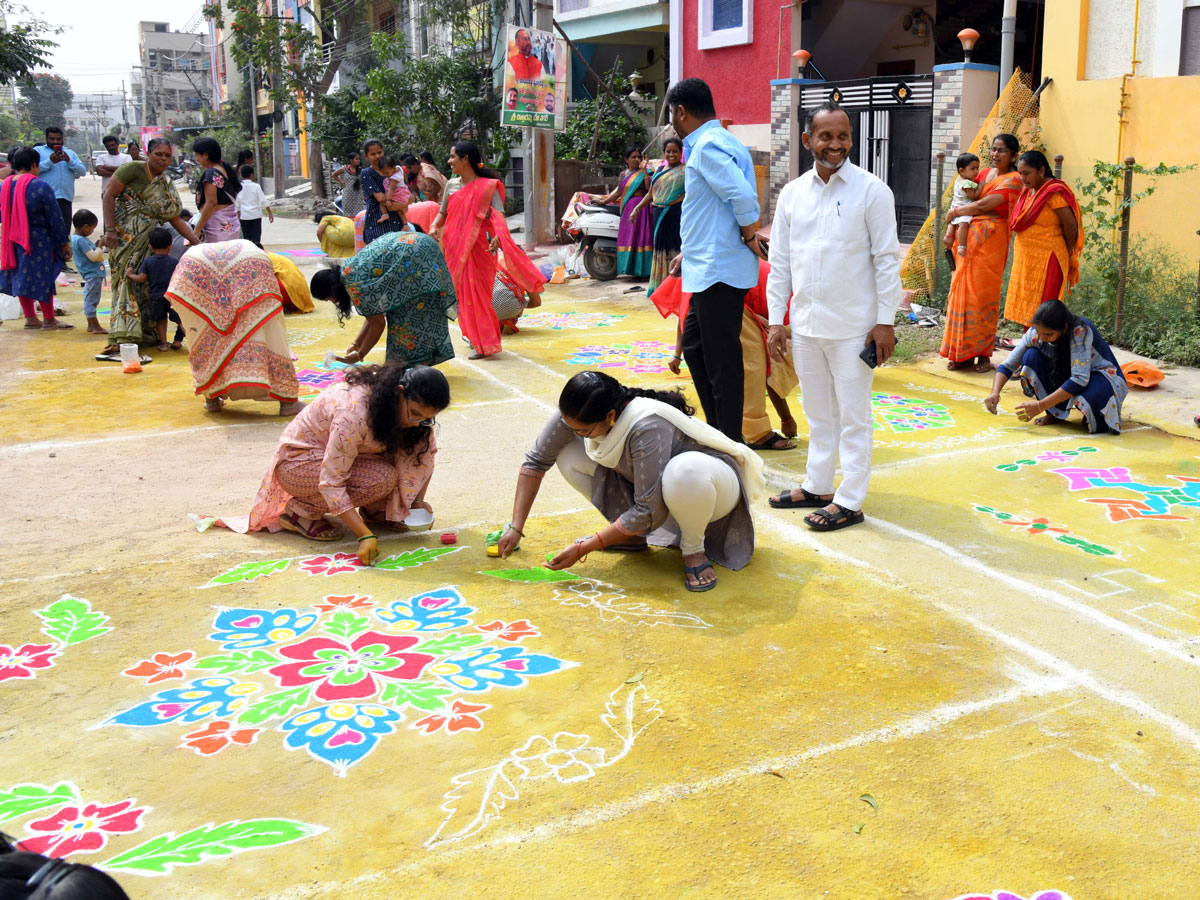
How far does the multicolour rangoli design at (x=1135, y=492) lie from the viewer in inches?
183

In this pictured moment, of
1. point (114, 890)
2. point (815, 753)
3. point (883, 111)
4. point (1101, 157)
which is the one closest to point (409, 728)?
point (815, 753)

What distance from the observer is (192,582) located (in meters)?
4.07

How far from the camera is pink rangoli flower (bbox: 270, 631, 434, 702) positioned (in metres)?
3.23

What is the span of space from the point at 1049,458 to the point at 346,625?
3731 mm

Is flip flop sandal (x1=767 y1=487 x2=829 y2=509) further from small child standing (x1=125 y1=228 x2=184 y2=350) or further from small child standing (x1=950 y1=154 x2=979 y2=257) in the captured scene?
small child standing (x1=125 y1=228 x2=184 y2=350)

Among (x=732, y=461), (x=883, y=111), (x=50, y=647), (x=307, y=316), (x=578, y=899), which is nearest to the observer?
(x=578, y=899)

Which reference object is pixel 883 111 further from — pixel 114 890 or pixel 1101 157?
pixel 114 890

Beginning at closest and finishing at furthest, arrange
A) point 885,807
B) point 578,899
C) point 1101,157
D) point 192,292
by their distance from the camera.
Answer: point 578,899 → point 885,807 → point 192,292 → point 1101,157

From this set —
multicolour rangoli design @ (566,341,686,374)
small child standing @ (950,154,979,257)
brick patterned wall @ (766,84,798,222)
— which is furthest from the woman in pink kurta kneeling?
brick patterned wall @ (766,84,798,222)

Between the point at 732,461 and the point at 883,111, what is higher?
the point at 883,111

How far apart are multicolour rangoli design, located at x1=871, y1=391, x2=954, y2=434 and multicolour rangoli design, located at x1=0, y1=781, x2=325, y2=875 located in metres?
4.41

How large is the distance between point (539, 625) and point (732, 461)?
3.04 ft

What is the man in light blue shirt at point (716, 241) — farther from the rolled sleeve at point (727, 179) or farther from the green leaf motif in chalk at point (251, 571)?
the green leaf motif in chalk at point (251, 571)

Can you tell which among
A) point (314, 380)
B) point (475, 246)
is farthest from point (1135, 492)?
point (314, 380)
